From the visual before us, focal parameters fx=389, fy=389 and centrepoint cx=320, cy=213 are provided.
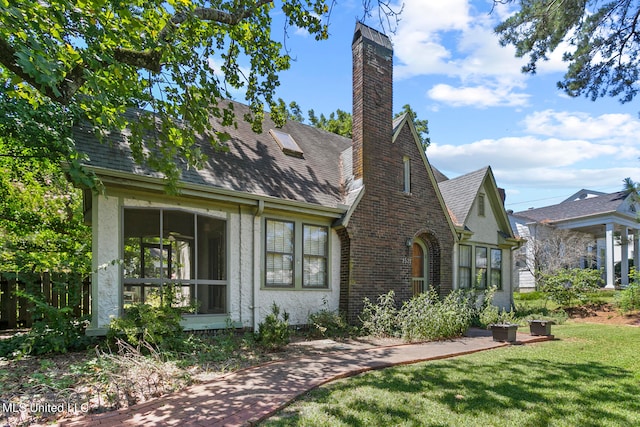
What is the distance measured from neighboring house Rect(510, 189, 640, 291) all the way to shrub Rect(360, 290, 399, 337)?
17.5 m

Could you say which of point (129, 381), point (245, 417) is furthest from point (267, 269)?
point (245, 417)

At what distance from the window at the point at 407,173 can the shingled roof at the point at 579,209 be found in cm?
1825

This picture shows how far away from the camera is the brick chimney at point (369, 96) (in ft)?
35.3

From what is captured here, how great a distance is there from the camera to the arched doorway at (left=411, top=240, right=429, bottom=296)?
40.0ft

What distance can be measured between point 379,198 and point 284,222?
285 centimetres

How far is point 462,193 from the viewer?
1512cm

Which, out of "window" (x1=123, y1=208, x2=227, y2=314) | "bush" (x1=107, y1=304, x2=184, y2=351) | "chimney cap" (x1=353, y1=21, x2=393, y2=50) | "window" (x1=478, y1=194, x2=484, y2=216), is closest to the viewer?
"bush" (x1=107, y1=304, x2=184, y2=351)

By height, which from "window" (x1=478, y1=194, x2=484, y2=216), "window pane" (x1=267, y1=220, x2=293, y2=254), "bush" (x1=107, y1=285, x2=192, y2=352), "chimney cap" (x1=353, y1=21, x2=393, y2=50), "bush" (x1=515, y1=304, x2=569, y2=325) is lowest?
"bush" (x1=515, y1=304, x2=569, y2=325)

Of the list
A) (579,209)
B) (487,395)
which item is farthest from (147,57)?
(579,209)

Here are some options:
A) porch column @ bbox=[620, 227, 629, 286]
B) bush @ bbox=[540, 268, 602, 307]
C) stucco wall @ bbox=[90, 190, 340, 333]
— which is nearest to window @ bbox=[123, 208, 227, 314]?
stucco wall @ bbox=[90, 190, 340, 333]

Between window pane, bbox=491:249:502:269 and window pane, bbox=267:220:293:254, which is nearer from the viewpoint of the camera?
window pane, bbox=267:220:293:254

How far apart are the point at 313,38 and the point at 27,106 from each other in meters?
6.33

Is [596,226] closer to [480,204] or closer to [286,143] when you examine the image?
[480,204]

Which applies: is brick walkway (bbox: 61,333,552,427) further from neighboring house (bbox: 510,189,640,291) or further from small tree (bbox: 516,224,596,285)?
neighboring house (bbox: 510,189,640,291)
